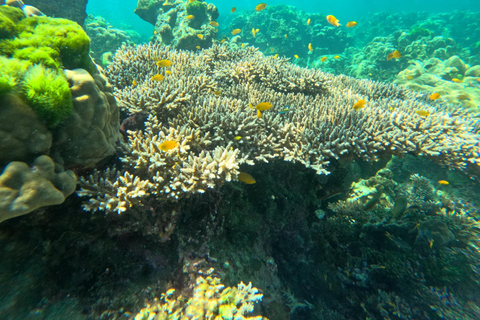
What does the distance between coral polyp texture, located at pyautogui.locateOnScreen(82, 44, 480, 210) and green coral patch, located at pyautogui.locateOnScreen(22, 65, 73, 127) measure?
78 centimetres

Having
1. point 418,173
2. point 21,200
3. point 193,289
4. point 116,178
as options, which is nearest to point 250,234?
point 193,289

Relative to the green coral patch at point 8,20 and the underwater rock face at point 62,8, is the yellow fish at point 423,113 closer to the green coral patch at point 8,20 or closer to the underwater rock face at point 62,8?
the green coral patch at point 8,20

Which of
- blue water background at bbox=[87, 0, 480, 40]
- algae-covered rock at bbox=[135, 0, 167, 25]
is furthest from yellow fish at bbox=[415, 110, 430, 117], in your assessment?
→ blue water background at bbox=[87, 0, 480, 40]

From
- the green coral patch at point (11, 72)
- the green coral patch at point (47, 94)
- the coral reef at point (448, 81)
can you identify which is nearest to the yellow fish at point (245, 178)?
the green coral patch at point (47, 94)

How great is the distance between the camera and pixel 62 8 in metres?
8.98

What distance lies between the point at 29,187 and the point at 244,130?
2.57 meters

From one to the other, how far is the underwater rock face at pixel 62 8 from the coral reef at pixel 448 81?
1474 cm

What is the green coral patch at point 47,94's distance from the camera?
185cm

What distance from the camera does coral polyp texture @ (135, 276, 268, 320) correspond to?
222 cm

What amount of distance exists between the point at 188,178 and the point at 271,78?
3727mm

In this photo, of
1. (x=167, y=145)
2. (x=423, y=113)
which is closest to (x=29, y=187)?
(x=167, y=145)

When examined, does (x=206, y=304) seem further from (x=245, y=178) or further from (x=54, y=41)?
(x=54, y=41)

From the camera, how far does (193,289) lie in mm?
2484

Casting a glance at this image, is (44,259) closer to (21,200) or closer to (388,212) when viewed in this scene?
(21,200)
